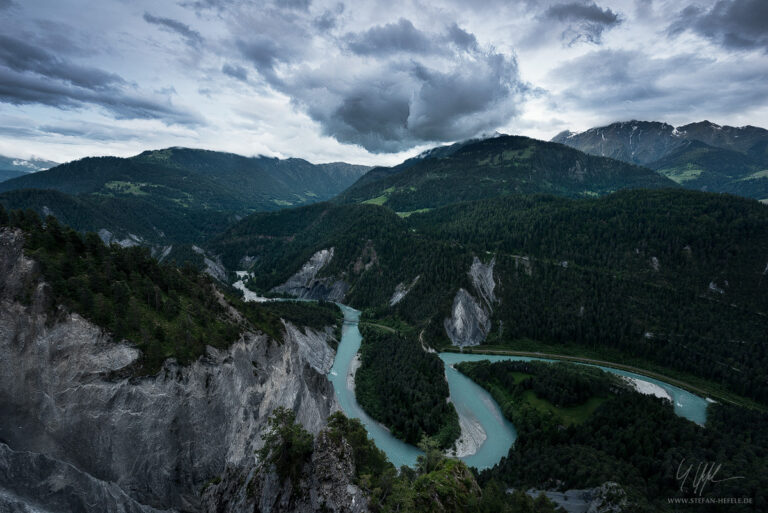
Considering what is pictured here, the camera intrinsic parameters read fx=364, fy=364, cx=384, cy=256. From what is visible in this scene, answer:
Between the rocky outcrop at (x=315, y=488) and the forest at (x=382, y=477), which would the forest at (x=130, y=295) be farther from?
the forest at (x=382, y=477)

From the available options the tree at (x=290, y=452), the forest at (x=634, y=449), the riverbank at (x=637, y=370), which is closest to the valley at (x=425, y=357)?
the tree at (x=290, y=452)

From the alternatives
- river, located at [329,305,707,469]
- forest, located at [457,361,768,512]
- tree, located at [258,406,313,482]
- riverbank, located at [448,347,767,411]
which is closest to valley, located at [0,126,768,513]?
tree, located at [258,406,313,482]

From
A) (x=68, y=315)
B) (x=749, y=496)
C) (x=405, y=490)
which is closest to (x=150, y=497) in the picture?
(x=68, y=315)

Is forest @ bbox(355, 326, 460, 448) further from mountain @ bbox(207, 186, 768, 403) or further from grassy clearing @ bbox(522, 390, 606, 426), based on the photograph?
mountain @ bbox(207, 186, 768, 403)

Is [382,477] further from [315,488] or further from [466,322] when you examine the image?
[466,322]

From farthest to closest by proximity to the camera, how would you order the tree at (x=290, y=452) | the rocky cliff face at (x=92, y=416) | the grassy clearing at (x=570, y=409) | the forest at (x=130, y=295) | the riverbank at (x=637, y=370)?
the riverbank at (x=637, y=370)
the grassy clearing at (x=570, y=409)
the forest at (x=130, y=295)
the rocky cliff face at (x=92, y=416)
the tree at (x=290, y=452)

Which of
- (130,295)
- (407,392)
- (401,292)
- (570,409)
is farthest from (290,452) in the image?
(401,292)

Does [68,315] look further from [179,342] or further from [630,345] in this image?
[630,345]
